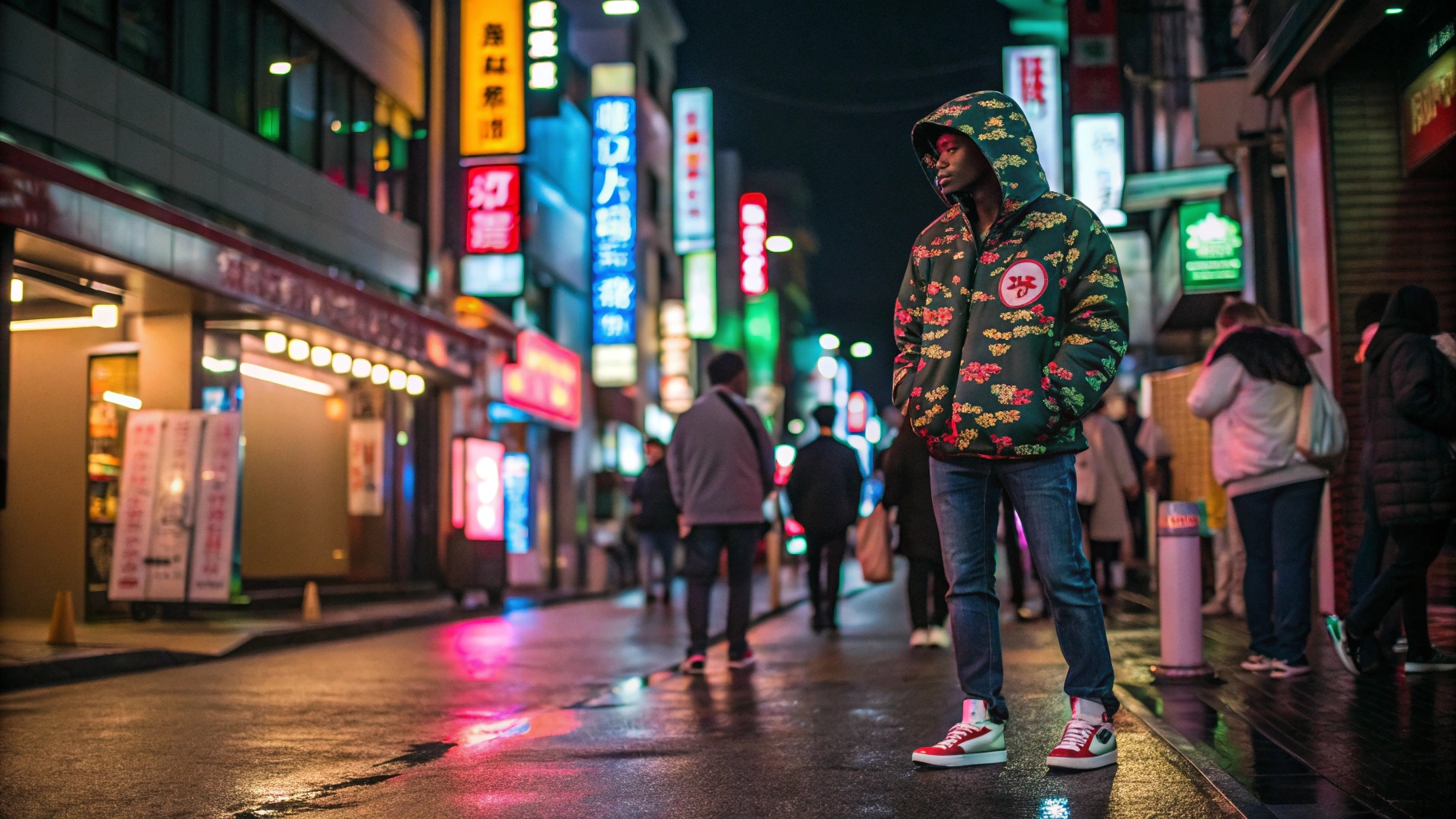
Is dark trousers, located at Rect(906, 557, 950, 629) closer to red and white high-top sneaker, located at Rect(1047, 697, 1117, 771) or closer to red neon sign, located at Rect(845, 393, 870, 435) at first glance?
red and white high-top sneaker, located at Rect(1047, 697, 1117, 771)

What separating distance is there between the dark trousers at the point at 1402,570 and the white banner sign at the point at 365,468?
15491 mm

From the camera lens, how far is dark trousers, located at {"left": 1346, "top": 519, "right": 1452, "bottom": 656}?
23.1ft

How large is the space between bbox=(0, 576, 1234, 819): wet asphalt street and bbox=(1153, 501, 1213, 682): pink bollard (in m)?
0.59

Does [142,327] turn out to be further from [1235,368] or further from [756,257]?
[756,257]

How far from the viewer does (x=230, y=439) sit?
13914mm

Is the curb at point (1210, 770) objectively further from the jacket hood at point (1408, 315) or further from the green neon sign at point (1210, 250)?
the green neon sign at point (1210, 250)

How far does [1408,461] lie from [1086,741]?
3321 millimetres

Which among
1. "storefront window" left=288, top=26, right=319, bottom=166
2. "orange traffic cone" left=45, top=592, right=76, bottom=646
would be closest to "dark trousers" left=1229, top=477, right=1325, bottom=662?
"orange traffic cone" left=45, top=592, right=76, bottom=646

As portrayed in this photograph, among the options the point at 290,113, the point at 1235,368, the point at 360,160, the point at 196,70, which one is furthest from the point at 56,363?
the point at 1235,368

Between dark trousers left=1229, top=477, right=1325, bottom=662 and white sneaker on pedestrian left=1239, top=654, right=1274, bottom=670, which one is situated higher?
dark trousers left=1229, top=477, right=1325, bottom=662

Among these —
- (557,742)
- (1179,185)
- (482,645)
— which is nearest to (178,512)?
(482,645)

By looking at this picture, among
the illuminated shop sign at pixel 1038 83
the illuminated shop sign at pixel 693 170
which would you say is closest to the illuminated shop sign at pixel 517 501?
the illuminated shop sign at pixel 1038 83

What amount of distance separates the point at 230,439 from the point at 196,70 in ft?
13.7

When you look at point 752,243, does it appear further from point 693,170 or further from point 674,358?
point 693,170
